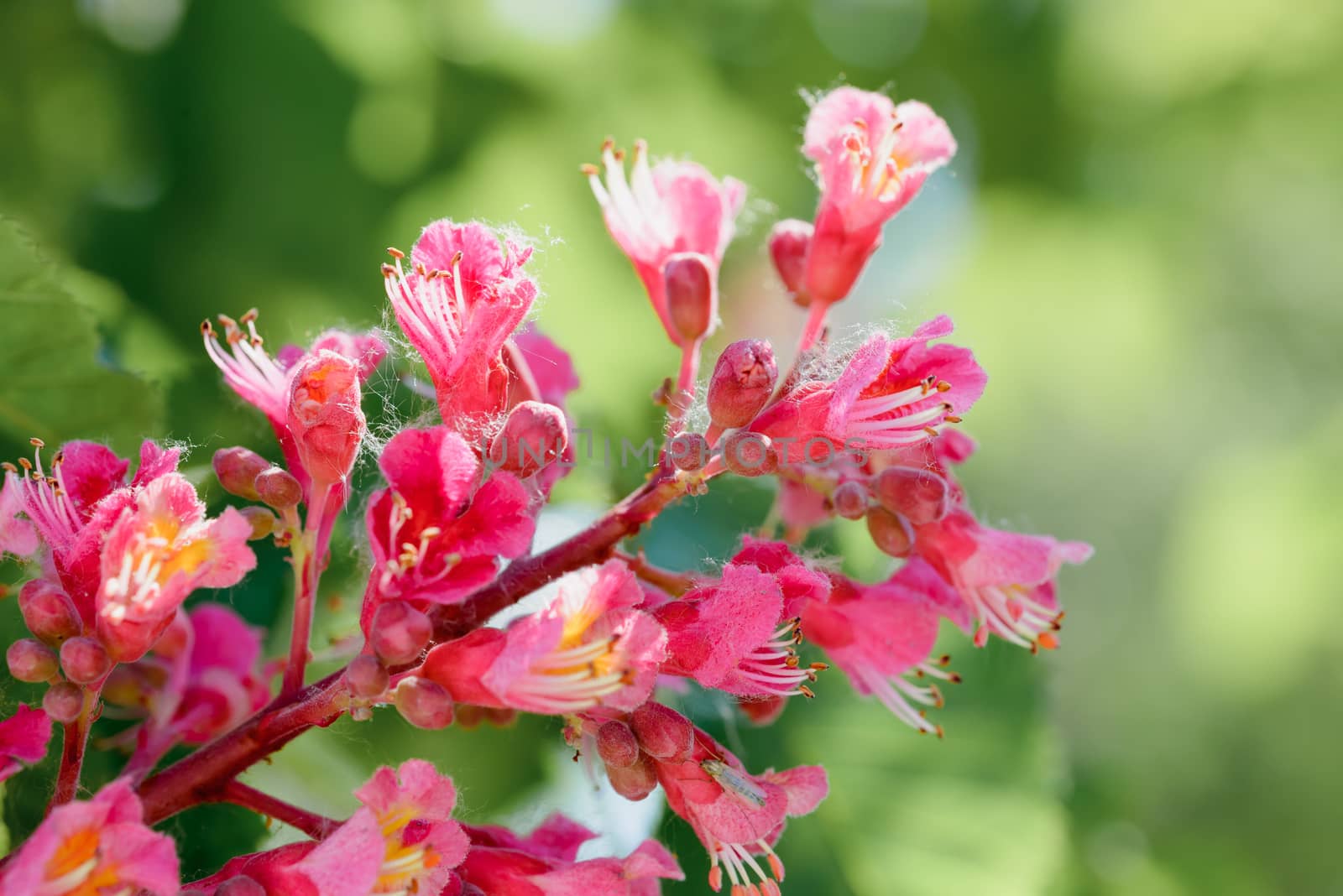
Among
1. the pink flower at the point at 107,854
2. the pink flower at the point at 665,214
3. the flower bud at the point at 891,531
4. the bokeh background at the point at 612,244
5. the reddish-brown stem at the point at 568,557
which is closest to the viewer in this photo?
the pink flower at the point at 107,854

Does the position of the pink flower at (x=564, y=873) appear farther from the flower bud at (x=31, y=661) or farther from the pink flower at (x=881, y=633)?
the flower bud at (x=31, y=661)

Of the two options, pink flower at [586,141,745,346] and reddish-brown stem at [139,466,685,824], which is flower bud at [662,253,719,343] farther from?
reddish-brown stem at [139,466,685,824]

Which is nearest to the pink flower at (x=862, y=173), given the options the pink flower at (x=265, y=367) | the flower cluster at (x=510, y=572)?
the flower cluster at (x=510, y=572)

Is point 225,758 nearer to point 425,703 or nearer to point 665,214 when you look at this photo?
point 425,703

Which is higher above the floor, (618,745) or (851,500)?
(851,500)

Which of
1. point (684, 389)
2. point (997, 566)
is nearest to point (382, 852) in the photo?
point (684, 389)

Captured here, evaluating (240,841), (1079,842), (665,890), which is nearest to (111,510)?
(240,841)
